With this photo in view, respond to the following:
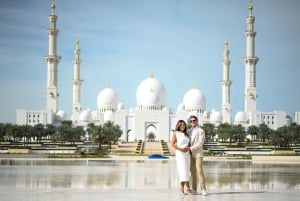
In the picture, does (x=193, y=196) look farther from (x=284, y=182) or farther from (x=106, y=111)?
(x=106, y=111)

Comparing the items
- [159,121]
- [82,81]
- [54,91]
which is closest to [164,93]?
[159,121]

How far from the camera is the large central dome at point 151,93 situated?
68.7 metres

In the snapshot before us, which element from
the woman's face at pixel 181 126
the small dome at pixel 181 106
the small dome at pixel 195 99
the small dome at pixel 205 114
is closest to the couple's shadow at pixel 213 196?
the woman's face at pixel 181 126

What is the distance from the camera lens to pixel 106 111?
7325 cm

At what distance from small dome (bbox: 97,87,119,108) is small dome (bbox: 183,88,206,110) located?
10.2 metres

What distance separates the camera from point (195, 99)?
239ft

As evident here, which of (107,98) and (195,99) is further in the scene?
(107,98)

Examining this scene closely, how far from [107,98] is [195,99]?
500 inches

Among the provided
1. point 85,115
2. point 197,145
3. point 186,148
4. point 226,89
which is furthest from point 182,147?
point 85,115

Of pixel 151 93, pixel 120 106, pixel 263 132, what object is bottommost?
pixel 263 132

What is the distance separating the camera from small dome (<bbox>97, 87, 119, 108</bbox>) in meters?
74.4

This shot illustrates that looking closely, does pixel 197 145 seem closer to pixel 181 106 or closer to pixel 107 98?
pixel 181 106

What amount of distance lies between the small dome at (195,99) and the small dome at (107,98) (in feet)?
33.3

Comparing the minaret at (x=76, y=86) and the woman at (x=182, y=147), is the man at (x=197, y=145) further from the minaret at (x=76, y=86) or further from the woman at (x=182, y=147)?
the minaret at (x=76, y=86)
